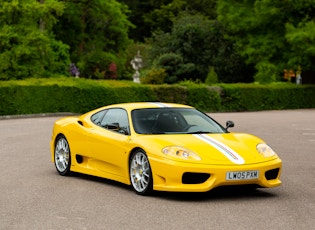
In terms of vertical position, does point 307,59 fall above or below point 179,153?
below

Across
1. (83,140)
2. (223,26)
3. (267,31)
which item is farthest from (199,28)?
(83,140)

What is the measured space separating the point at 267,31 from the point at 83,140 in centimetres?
4587

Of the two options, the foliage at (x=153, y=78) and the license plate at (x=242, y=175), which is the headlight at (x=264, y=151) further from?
the foliage at (x=153, y=78)

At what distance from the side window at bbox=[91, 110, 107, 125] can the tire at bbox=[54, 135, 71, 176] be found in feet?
2.17

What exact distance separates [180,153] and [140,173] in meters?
0.67

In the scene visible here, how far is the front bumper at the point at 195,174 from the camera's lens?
969cm

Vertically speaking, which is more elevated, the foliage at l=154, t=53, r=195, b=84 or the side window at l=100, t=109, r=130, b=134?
the side window at l=100, t=109, r=130, b=134

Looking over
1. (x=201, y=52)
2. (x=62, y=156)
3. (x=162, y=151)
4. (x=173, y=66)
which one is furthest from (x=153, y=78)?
(x=162, y=151)

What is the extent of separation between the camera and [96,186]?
441 inches

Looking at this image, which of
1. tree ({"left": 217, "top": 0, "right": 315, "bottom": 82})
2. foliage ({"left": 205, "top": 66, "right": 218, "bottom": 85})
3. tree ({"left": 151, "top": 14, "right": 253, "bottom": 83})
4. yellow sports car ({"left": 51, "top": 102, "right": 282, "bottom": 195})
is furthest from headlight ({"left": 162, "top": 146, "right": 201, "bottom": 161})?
tree ({"left": 151, "top": 14, "right": 253, "bottom": 83})

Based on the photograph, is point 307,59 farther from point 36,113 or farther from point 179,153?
point 179,153

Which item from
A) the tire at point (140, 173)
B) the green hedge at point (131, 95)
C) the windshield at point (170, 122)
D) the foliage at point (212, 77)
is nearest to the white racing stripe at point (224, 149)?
the windshield at point (170, 122)

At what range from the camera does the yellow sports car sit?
981cm

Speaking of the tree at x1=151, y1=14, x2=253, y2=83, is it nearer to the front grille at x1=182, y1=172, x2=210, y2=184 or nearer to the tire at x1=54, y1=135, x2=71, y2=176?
the tire at x1=54, y1=135, x2=71, y2=176
